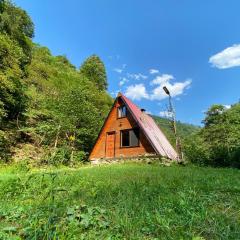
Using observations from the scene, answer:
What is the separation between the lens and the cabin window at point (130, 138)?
22845 mm

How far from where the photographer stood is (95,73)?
55.0 m

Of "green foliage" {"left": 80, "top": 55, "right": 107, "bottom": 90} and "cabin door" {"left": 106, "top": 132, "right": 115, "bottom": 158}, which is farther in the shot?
"green foliage" {"left": 80, "top": 55, "right": 107, "bottom": 90}

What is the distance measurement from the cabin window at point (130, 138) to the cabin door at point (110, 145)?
107 cm

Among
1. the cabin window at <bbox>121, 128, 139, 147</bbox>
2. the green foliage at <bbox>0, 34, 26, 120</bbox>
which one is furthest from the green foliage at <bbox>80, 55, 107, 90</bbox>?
the green foliage at <bbox>0, 34, 26, 120</bbox>

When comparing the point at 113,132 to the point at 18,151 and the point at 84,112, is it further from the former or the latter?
the point at 18,151

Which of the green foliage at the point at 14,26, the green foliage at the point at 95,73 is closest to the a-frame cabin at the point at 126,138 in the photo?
the green foliage at the point at 14,26

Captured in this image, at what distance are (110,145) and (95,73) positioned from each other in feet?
108

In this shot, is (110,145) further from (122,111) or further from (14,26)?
(14,26)

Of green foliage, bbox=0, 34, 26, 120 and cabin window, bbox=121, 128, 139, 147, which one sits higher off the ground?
green foliage, bbox=0, 34, 26, 120

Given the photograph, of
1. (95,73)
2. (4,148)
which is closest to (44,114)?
(4,148)

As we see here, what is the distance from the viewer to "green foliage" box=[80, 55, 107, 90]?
177 ft

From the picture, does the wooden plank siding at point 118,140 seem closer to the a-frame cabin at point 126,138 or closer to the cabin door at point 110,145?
the a-frame cabin at point 126,138

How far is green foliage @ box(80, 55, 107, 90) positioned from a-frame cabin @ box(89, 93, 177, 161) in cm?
2917

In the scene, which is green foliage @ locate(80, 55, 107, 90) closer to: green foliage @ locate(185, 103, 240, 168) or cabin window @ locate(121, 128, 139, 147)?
green foliage @ locate(185, 103, 240, 168)
